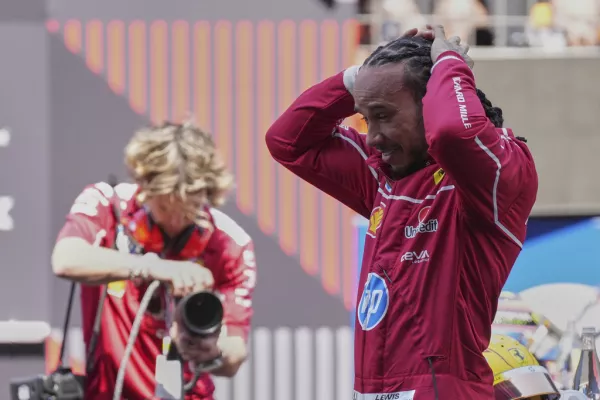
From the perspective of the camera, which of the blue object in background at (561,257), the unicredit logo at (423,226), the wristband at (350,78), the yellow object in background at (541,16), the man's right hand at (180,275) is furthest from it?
the yellow object in background at (541,16)

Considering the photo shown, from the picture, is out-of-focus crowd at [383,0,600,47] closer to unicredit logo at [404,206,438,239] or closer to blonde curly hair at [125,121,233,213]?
blonde curly hair at [125,121,233,213]

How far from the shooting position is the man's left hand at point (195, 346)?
3.25m

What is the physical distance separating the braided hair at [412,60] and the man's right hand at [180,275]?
118cm

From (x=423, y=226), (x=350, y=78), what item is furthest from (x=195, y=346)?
(x=423, y=226)

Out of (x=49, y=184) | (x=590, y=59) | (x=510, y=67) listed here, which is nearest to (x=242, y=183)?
(x=49, y=184)

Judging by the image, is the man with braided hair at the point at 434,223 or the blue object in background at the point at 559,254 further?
the blue object in background at the point at 559,254

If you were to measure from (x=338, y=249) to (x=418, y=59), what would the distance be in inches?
152

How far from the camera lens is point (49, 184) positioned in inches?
243

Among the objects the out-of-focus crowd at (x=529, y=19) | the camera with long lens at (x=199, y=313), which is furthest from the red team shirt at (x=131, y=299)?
the out-of-focus crowd at (x=529, y=19)

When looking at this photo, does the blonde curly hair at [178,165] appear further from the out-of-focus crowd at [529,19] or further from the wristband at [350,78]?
the out-of-focus crowd at [529,19]

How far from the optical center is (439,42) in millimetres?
2412

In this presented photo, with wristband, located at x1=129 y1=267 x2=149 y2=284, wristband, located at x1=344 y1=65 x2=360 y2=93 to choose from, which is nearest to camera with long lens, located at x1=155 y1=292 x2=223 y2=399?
wristband, located at x1=129 y1=267 x2=149 y2=284

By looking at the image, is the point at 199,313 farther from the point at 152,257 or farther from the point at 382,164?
the point at 382,164

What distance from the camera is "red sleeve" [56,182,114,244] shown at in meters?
3.57
